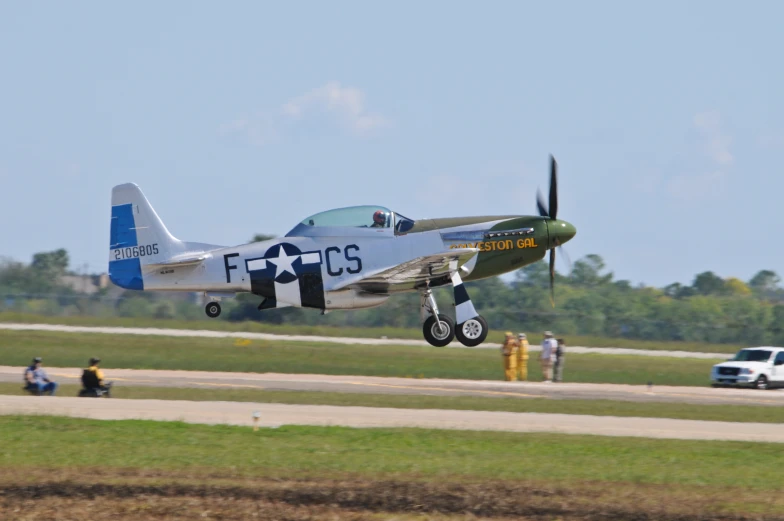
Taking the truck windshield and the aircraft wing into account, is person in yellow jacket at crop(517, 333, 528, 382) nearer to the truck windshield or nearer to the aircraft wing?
the truck windshield

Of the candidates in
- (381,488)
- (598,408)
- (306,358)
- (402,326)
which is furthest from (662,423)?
(402,326)

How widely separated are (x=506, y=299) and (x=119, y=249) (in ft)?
170

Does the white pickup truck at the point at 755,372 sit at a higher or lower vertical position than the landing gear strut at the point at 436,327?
lower

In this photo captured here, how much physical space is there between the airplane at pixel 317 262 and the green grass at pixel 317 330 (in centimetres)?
3880

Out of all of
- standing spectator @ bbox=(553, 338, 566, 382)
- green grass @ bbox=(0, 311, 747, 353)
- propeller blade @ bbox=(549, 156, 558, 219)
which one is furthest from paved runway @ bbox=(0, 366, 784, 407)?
green grass @ bbox=(0, 311, 747, 353)

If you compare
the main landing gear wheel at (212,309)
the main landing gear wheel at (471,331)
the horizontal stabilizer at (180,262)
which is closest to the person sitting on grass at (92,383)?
the horizontal stabilizer at (180,262)

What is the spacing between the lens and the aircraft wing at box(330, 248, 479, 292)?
2070 cm

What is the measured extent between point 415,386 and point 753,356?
1475 cm

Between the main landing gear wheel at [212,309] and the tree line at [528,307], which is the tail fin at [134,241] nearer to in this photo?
the main landing gear wheel at [212,309]

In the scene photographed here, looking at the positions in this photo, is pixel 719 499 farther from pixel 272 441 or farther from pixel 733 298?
pixel 733 298

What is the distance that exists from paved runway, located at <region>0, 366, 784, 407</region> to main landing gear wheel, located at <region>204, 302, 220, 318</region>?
1473 centimetres

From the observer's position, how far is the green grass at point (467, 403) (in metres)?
30.2

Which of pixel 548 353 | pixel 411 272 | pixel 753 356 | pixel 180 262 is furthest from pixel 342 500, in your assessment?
pixel 753 356

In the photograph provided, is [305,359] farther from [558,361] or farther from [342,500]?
[342,500]
